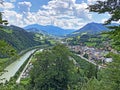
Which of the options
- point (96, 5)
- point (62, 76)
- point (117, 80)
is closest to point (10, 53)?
point (96, 5)

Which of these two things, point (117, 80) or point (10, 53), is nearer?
point (10, 53)

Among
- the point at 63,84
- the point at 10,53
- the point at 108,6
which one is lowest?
the point at 63,84

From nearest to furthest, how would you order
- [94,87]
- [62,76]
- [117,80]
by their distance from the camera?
[117,80] → [94,87] → [62,76]

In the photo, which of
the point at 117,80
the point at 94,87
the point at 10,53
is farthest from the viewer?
the point at 94,87

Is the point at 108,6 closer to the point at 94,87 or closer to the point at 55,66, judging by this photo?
the point at 94,87

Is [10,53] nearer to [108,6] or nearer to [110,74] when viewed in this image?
[108,6]

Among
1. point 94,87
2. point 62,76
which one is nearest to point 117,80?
point 94,87

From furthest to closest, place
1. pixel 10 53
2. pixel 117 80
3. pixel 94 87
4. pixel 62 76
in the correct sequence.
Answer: pixel 62 76, pixel 94 87, pixel 117 80, pixel 10 53

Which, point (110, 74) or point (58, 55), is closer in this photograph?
point (110, 74)

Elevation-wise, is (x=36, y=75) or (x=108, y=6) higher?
(x=108, y=6)
